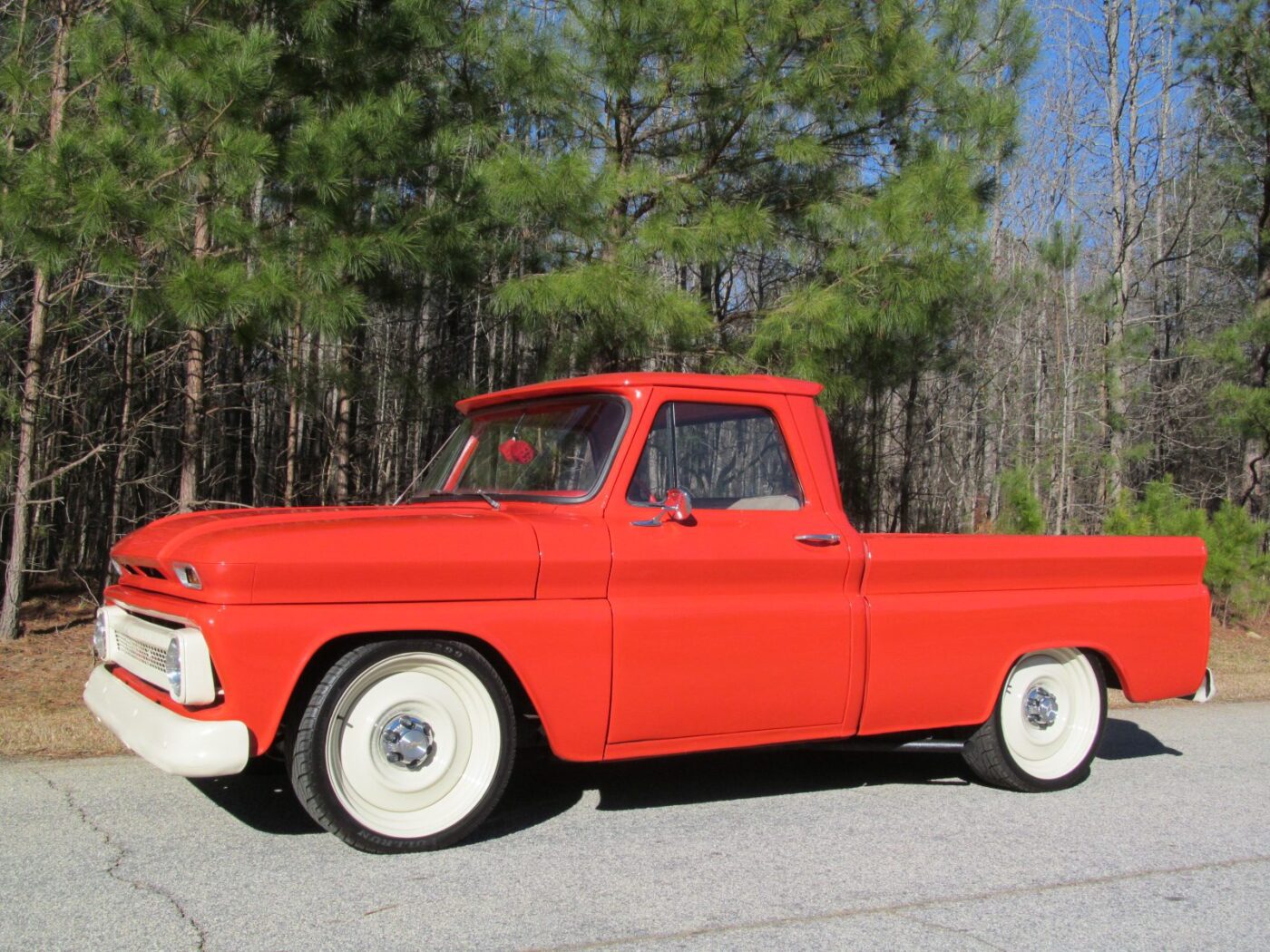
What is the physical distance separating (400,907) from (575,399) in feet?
7.52

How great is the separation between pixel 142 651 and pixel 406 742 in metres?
1.12

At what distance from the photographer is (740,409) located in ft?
17.3

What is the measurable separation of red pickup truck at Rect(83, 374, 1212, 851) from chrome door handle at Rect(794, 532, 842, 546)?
14 millimetres

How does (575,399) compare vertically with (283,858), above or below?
above

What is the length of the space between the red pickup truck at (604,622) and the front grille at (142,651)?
0.05ft

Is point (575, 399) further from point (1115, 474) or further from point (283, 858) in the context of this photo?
point (1115, 474)

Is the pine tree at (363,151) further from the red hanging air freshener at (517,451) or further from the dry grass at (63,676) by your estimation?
the red hanging air freshener at (517,451)

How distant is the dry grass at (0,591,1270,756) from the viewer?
6.20 metres

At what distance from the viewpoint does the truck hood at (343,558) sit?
4.07m

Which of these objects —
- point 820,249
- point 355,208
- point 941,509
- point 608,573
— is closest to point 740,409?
point 608,573

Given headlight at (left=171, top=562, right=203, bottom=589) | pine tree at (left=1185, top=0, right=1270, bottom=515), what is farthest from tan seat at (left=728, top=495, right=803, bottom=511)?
pine tree at (left=1185, top=0, right=1270, bottom=515)

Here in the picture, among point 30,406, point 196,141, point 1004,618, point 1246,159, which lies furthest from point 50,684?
point 1246,159

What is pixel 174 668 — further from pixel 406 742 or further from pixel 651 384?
pixel 651 384

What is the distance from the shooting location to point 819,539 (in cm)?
514
